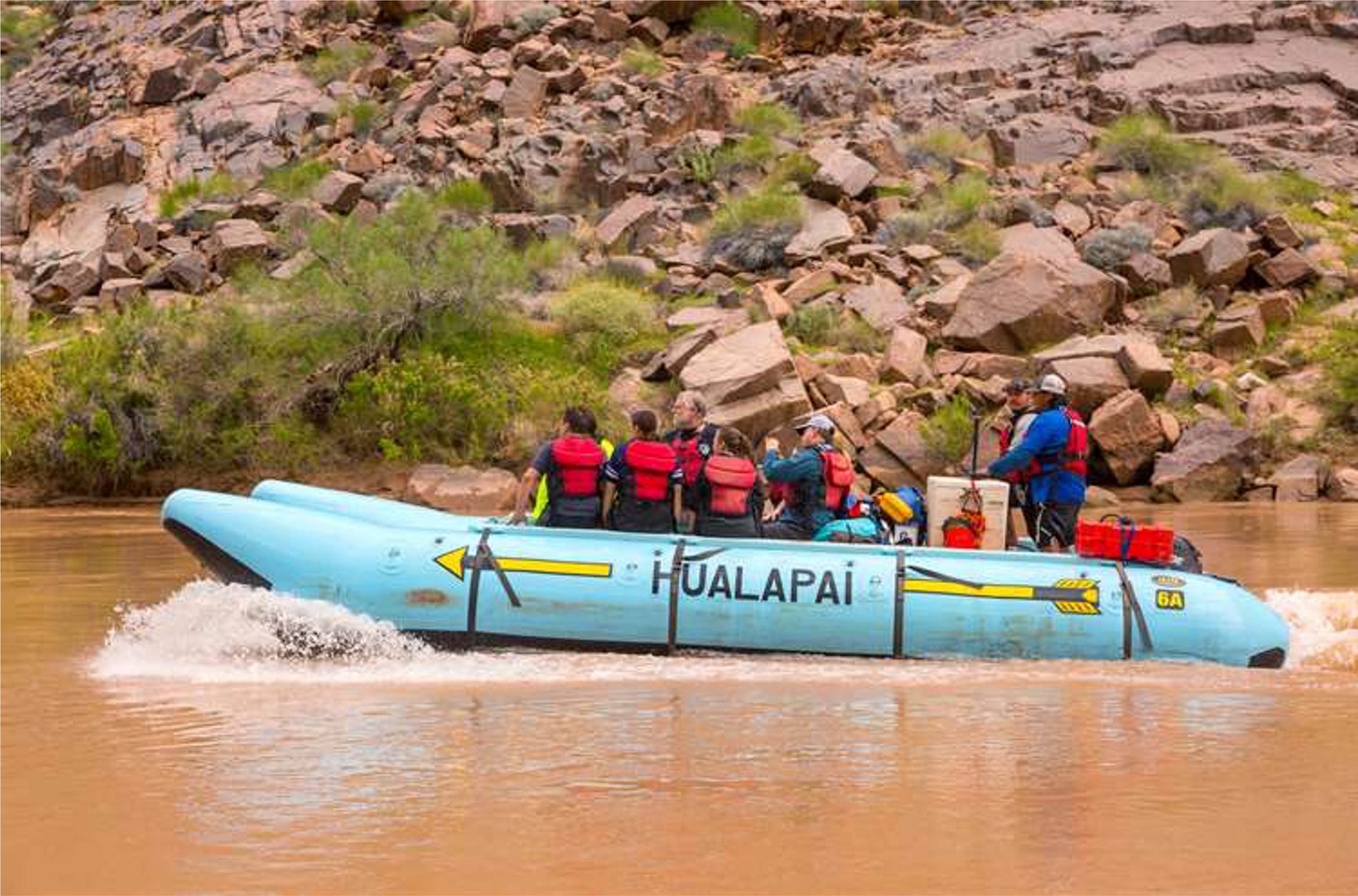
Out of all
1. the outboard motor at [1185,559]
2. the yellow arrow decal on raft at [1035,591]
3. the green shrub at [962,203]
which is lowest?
the yellow arrow decal on raft at [1035,591]

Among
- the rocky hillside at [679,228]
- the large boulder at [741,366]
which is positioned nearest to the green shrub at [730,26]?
the rocky hillside at [679,228]

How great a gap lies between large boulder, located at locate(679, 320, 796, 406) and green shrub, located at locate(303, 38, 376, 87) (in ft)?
59.6

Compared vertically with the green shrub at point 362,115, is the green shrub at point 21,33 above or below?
above

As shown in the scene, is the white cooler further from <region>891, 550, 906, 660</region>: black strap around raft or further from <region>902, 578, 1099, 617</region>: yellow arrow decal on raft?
<region>891, 550, 906, 660</region>: black strap around raft

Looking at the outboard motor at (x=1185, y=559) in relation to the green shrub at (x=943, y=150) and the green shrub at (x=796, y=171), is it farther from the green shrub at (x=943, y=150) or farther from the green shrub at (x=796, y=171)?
the green shrub at (x=943, y=150)

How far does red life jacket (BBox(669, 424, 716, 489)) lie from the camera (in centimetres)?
1033

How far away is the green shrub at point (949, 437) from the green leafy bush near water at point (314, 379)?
4.09m

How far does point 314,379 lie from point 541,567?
13.3 metres

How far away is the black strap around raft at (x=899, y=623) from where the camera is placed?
9750 millimetres

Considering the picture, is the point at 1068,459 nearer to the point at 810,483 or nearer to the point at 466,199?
the point at 810,483

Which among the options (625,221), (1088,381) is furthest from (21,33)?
(1088,381)

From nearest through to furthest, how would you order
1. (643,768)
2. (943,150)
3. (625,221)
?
(643,768)
(625,221)
(943,150)

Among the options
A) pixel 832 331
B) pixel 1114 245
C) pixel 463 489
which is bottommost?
pixel 463 489

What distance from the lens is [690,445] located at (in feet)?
34.1
